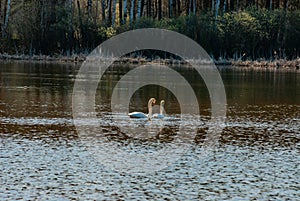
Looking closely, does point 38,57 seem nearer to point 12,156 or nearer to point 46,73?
point 46,73

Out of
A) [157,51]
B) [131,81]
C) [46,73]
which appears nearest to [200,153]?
[131,81]

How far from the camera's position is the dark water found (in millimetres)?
12125

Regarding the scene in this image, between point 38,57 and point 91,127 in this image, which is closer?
point 91,127

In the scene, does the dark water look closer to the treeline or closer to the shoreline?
the shoreline

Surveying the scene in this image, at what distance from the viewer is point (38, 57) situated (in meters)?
54.4

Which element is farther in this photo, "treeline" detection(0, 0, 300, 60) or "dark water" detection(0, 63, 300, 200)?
"treeline" detection(0, 0, 300, 60)

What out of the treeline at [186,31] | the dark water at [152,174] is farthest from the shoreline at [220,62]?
the dark water at [152,174]

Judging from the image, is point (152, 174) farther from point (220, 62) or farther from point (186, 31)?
point (186, 31)

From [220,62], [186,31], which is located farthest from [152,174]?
[186,31]

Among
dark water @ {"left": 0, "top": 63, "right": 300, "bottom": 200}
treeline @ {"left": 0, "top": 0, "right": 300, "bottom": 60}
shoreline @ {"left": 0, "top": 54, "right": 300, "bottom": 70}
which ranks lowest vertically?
dark water @ {"left": 0, "top": 63, "right": 300, "bottom": 200}

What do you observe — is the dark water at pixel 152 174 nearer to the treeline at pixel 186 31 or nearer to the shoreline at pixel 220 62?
the shoreline at pixel 220 62

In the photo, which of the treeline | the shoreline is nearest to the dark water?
the shoreline

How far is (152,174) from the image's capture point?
44.1 feet

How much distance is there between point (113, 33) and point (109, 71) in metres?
13.5
